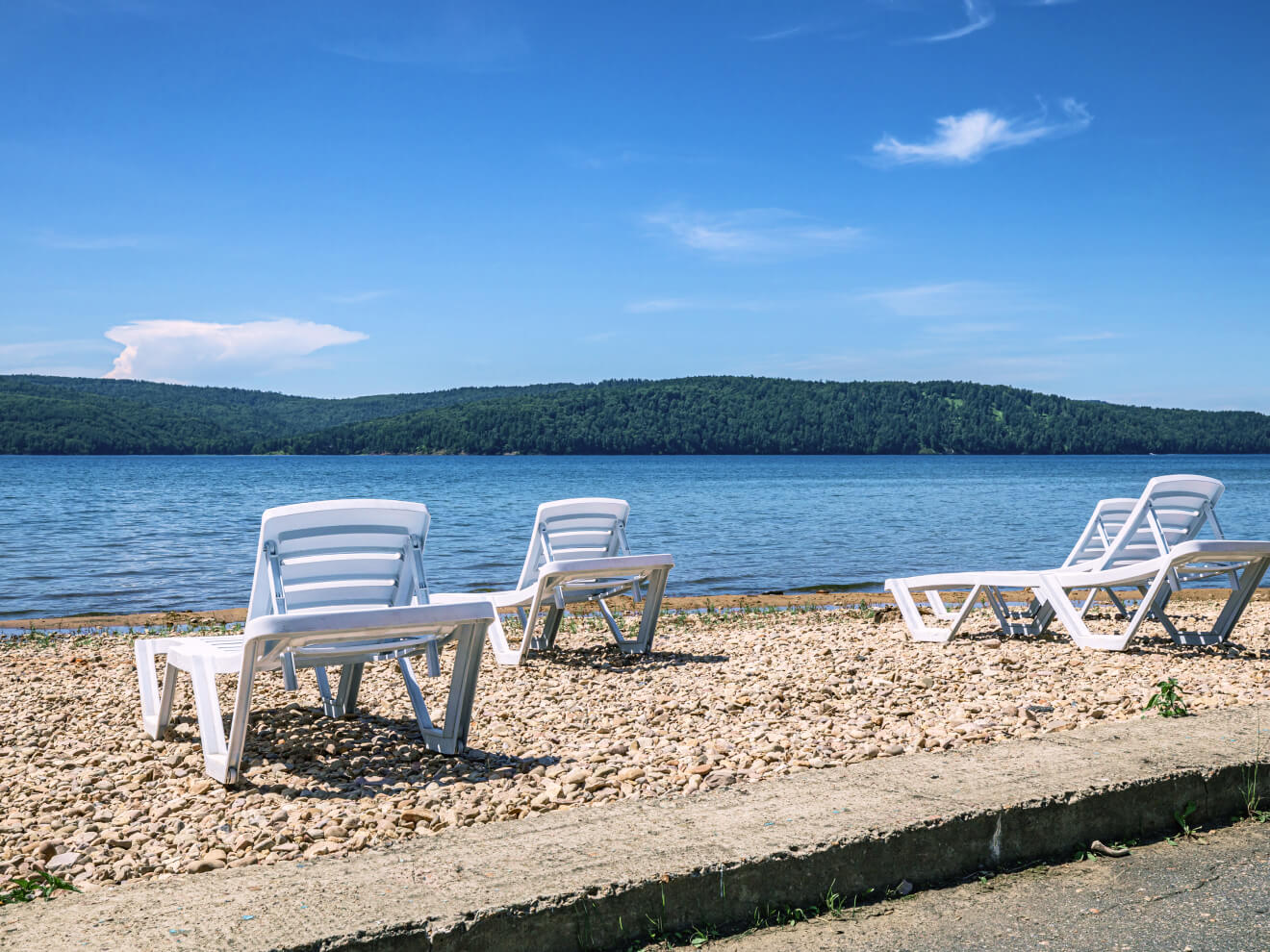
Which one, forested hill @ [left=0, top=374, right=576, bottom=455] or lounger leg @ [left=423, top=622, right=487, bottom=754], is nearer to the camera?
lounger leg @ [left=423, top=622, right=487, bottom=754]

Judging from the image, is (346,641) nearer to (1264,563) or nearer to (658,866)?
(658,866)

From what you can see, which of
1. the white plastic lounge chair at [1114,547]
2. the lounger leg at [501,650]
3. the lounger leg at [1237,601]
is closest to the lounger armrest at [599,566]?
the lounger leg at [501,650]

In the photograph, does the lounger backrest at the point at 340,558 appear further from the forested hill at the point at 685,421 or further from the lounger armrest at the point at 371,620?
the forested hill at the point at 685,421

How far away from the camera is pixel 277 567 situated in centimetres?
498

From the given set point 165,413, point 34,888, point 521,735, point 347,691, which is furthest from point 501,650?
point 165,413

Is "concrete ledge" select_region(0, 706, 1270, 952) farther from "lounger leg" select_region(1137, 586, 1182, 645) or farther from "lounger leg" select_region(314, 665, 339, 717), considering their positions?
"lounger leg" select_region(1137, 586, 1182, 645)

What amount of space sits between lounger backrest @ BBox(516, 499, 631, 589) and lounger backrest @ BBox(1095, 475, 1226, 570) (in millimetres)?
3676

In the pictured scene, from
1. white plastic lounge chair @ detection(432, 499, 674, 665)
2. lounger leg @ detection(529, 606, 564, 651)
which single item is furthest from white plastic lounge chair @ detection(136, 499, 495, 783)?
lounger leg @ detection(529, 606, 564, 651)

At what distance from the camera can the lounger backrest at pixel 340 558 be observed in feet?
16.2

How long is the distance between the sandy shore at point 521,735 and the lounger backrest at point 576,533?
0.77 m

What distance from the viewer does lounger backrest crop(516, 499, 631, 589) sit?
26.9 feet

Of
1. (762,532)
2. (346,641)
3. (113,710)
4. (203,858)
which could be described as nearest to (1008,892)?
(203,858)

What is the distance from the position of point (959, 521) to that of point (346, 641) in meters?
33.8

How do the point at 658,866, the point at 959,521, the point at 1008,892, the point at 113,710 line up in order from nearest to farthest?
1. the point at 658,866
2. the point at 1008,892
3. the point at 113,710
4. the point at 959,521
